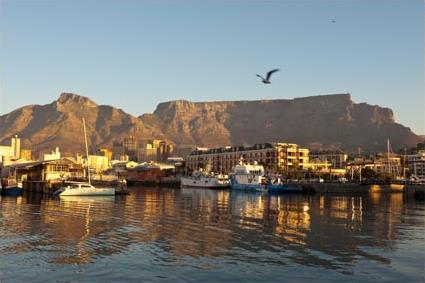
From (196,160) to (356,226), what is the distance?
164 meters

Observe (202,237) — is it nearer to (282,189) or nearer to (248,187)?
(282,189)

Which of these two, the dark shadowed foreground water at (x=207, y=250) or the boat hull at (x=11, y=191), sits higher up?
the boat hull at (x=11, y=191)

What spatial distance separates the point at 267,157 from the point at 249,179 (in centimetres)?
5523

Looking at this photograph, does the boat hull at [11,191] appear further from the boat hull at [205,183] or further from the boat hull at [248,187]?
the boat hull at [205,183]

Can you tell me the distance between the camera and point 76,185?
74.3 m

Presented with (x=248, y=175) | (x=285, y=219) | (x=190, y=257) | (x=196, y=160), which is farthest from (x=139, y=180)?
(x=190, y=257)

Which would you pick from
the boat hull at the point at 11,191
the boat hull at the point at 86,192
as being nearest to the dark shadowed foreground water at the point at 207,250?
the boat hull at the point at 86,192

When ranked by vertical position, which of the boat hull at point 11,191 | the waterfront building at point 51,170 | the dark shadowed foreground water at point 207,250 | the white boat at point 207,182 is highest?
→ the waterfront building at point 51,170

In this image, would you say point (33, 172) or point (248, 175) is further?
point (248, 175)

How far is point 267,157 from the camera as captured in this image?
162 meters

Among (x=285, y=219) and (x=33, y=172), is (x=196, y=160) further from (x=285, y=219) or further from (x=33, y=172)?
(x=285, y=219)

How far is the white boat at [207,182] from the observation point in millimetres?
117500

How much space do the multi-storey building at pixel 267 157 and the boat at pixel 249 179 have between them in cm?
3557

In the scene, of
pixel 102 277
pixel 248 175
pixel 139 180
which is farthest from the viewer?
pixel 139 180
